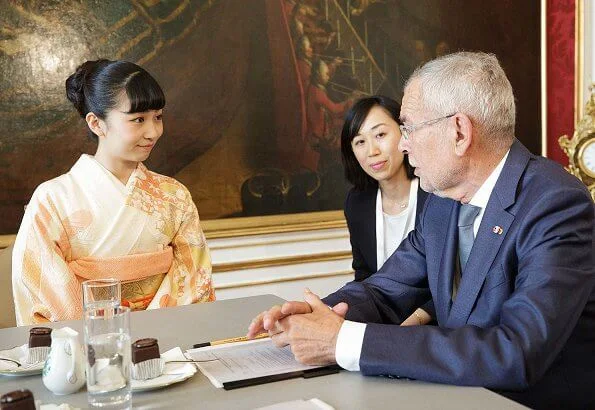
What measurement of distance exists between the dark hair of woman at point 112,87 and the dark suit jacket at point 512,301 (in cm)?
134

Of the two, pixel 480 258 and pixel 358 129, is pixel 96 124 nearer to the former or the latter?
pixel 358 129

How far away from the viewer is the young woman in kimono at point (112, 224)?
279 centimetres

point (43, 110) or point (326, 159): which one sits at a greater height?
point (43, 110)

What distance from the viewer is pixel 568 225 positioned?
5.59ft

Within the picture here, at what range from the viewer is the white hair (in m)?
1.89

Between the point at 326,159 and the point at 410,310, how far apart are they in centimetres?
241

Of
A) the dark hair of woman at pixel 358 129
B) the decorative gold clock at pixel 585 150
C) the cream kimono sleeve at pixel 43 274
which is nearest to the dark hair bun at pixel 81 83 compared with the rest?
the cream kimono sleeve at pixel 43 274

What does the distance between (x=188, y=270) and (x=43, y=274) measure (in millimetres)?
599

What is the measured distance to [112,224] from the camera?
2947mm

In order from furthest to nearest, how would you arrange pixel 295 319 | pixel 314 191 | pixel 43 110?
pixel 314 191
pixel 43 110
pixel 295 319

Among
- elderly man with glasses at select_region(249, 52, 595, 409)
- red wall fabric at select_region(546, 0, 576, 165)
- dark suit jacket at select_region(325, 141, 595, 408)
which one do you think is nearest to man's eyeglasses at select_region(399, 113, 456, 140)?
elderly man with glasses at select_region(249, 52, 595, 409)

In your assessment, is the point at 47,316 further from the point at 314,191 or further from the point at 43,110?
the point at 314,191

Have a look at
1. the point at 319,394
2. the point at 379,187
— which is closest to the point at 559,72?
the point at 379,187

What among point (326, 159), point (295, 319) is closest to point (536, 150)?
point (326, 159)
